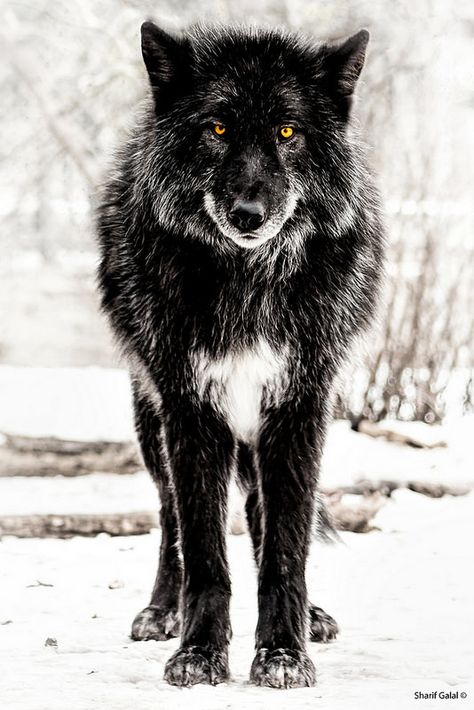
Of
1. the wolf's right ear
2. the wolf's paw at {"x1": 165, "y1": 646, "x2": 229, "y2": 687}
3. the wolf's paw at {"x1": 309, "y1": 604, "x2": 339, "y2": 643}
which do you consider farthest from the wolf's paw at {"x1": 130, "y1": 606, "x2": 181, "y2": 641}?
the wolf's right ear

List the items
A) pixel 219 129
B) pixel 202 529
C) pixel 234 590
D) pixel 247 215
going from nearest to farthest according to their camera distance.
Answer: pixel 247 215
pixel 219 129
pixel 202 529
pixel 234 590

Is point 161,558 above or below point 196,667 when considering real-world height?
below

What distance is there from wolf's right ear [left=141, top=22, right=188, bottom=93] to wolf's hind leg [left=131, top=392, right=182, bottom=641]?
137cm

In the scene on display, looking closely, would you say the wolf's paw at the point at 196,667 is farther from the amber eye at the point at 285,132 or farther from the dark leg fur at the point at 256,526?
the amber eye at the point at 285,132

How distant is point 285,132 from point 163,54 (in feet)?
1.72

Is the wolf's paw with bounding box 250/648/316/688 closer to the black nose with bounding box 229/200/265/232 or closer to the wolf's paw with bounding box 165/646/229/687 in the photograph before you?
the wolf's paw with bounding box 165/646/229/687

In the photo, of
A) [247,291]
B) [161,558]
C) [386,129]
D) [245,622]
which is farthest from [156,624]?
[386,129]

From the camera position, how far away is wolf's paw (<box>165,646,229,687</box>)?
3.08m

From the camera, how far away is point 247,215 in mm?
3014

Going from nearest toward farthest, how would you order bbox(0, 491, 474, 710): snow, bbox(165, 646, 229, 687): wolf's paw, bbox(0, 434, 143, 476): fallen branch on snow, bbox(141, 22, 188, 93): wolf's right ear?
bbox(0, 491, 474, 710): snow < bbox(165, 646, 229, 687): wolf's paw < bbox(141, 22, 188, 93): wolf's right ear < bbox(0, 434, 143, 476): fallen branch on snow

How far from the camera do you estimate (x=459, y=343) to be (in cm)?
802

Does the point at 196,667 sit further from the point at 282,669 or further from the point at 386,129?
the point at 386,129

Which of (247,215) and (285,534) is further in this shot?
(285,534)

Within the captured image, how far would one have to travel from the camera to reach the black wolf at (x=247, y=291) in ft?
10.4
